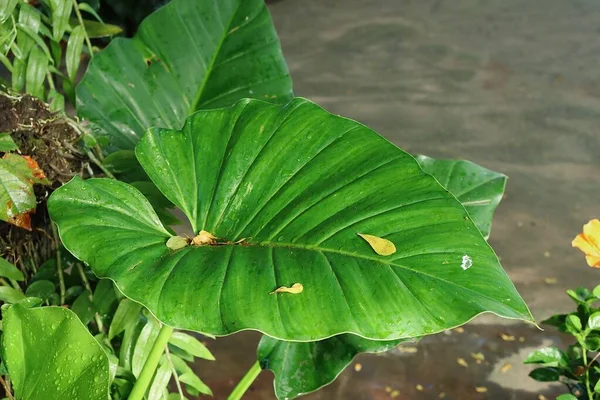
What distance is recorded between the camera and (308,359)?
0.98 meters

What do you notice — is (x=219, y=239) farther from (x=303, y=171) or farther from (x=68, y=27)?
(x=68, y=27)

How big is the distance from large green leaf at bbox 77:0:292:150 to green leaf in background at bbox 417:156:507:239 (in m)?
0.34

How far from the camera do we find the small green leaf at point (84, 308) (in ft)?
3.24

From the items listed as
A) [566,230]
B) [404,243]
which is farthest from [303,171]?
[566,230]

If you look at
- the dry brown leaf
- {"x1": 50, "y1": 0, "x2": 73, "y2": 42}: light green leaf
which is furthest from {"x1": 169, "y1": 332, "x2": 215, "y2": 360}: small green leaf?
the dry brown leaf

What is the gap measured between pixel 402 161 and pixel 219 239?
27cm

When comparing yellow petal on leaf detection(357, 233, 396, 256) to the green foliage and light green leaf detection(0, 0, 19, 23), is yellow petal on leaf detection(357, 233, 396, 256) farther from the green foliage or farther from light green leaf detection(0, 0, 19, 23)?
light green leaf detection(0, 0, 19, 23)

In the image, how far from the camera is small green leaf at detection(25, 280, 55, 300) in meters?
0.98

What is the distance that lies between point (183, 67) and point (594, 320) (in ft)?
3.00

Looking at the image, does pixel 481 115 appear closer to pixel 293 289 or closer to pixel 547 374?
pixel 547 374

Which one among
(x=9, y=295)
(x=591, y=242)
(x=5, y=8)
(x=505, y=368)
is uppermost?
(x=5, y=8)

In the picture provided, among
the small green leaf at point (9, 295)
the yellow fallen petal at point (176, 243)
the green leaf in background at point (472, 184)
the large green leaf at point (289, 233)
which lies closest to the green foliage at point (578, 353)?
the green leaf in background at point (472, 184)

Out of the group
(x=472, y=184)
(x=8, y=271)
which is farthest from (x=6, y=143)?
(x=472, y=184)

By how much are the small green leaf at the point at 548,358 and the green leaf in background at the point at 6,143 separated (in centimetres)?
93
